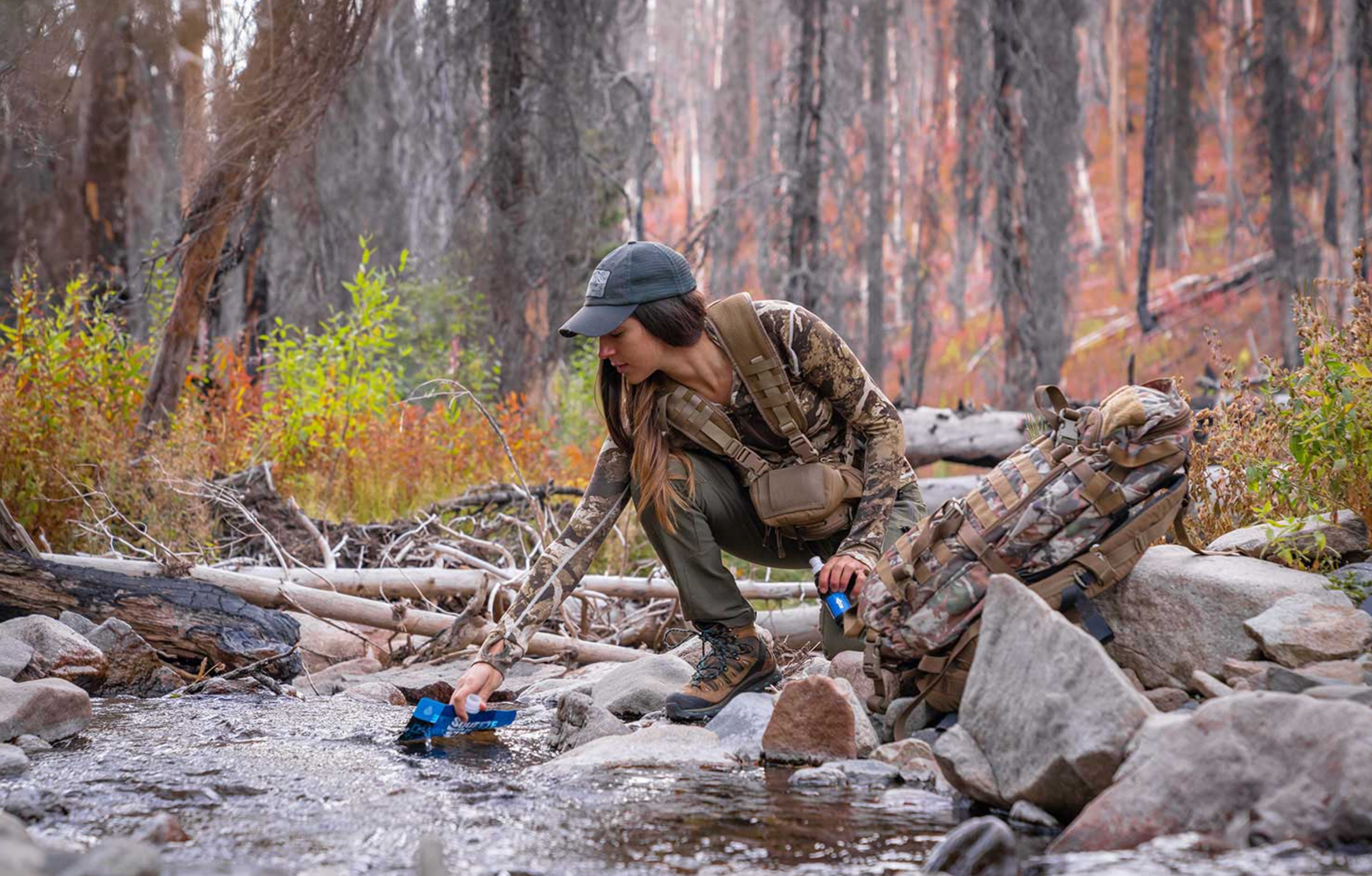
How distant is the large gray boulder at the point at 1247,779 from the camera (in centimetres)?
222

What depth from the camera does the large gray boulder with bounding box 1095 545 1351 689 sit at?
11.1 feet

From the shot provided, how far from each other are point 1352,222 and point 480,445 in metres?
9.30

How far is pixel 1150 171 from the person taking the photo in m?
13.7

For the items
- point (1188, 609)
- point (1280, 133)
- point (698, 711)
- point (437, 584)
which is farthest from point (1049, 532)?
point (1280, 133)

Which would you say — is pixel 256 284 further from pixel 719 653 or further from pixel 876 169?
pixel 876 169

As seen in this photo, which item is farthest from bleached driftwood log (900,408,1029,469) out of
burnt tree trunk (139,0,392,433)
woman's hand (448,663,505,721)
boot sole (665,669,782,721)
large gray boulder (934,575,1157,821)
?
large gray boulder (934,575,1157,821)

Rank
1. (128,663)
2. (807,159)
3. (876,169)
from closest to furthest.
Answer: (128,663)
(807,159)
(876,169)

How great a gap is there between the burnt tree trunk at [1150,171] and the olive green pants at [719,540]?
10.1 metres

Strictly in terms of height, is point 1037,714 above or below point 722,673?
above

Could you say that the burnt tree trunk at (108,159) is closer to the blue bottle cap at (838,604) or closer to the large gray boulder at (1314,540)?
the blue bottle cap at (838,604)

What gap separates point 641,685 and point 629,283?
1.46 meters

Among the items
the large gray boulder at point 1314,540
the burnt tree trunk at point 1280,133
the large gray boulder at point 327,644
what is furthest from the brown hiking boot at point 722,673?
the burnt tree trunk at point 1280,133

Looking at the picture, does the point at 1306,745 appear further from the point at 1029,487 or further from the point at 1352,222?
the point at 1352,222

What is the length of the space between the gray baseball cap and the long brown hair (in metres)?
0.12
